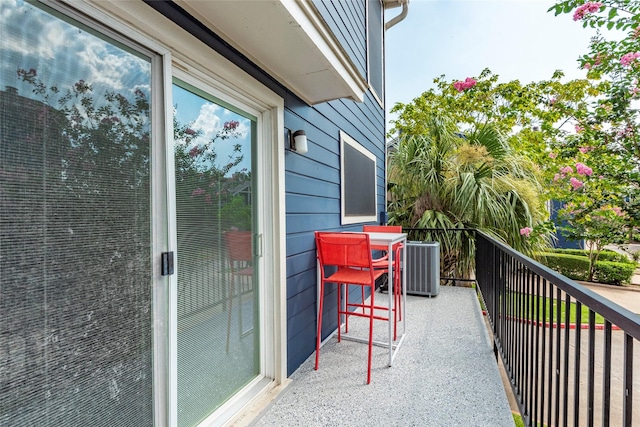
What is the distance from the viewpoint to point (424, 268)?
453cm

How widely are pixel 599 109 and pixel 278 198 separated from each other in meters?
4.08

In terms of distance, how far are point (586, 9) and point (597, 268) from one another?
284 inches

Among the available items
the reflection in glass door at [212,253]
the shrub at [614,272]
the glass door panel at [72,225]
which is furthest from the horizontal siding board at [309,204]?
the shrub at [614,272]

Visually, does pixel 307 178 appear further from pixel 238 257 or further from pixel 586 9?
pixel 586 9

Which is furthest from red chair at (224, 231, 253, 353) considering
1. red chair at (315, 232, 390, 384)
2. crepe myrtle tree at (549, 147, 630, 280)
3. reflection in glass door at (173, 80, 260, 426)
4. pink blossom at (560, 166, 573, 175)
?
pink blossom at (560, 166, 573, 175)

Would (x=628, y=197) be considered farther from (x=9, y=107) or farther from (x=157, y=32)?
(x=9, y=107)

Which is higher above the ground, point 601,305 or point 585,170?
point 585,170

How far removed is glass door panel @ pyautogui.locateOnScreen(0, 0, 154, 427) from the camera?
37.0 inches

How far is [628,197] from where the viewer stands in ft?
11.8

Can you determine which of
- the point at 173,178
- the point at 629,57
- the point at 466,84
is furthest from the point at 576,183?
the point at 466,84

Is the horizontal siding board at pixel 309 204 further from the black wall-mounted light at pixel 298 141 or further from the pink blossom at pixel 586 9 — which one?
the pink blossom at pixel 586 9

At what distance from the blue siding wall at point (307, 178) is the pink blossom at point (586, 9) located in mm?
2374

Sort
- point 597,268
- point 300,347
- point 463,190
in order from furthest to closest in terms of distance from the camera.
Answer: point 597,268 < point 463,190 < point 300,347

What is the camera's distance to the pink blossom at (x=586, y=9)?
316 centimetres
